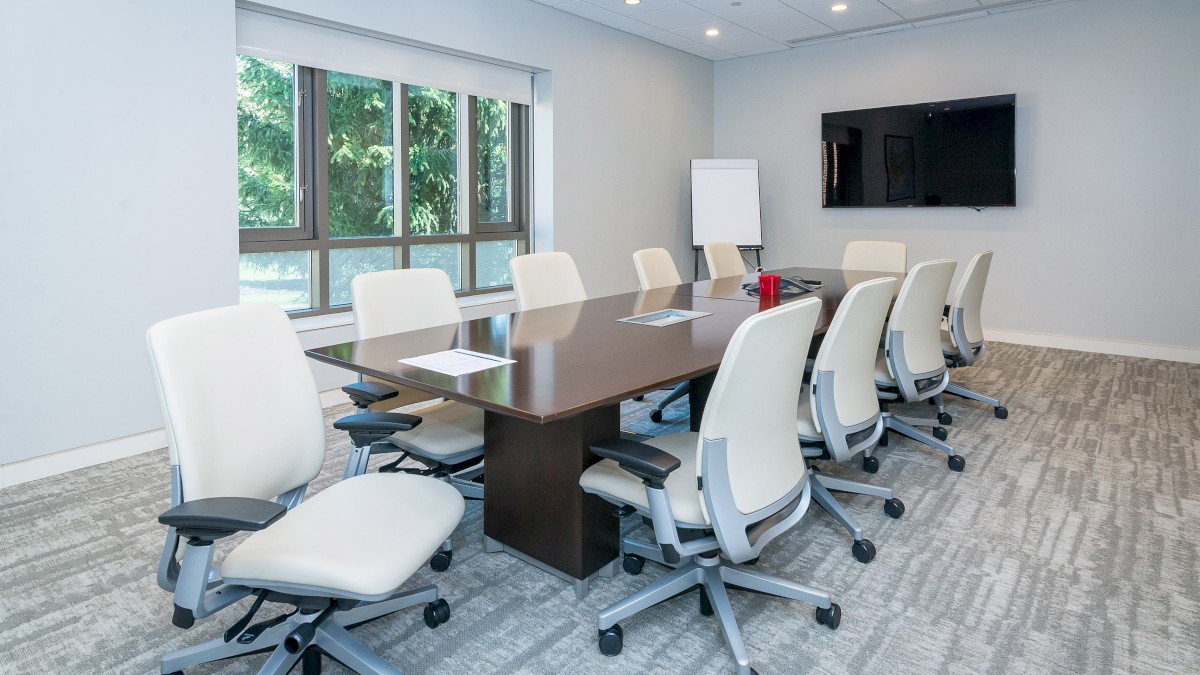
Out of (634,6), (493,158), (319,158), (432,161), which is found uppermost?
(634,6)

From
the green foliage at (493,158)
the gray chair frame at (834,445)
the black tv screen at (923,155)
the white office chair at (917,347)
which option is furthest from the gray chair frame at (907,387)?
the black tv screen at (923,155)

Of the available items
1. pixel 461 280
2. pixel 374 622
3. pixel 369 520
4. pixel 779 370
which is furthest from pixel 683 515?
pixel 461 280

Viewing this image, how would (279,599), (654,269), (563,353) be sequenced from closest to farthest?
(279,599)
(563,353)
(654,269)

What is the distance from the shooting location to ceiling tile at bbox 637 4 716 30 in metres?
6.29

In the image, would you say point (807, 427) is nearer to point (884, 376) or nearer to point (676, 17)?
point (884, 376)

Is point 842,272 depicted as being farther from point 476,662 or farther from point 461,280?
point 476,662

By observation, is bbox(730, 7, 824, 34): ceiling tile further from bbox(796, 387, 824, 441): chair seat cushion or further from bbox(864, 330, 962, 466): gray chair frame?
bbox(796, 387, 824, 441): chair seat cushion

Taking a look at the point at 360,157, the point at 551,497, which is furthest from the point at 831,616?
the point at 360,157

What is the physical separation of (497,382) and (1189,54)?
6.45 metres

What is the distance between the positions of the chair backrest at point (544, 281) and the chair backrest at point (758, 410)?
74.5 inches

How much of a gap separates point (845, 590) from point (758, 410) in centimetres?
90

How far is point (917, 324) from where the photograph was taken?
138 inches

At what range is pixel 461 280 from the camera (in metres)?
6.10

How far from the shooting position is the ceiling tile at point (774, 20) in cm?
644
